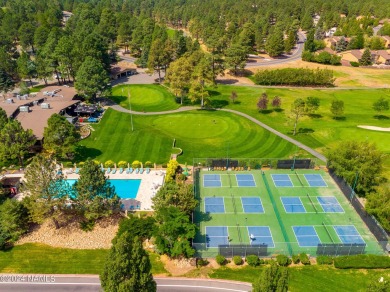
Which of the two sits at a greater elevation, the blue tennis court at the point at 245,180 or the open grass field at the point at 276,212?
the blue tennis court at the point at 245,180

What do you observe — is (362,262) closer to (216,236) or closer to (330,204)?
(330,204)

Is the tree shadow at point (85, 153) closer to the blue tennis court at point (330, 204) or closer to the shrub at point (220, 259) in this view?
the shrub at point (220, 259)

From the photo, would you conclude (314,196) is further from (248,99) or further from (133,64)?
(133,64)

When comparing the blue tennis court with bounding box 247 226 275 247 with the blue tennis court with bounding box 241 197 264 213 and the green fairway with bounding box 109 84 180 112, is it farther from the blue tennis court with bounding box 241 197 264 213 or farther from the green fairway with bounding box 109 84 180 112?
the green fairway with bounding box 109 84 180 112

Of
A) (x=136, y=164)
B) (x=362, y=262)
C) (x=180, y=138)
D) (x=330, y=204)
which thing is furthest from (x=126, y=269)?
(x=180, y=138)

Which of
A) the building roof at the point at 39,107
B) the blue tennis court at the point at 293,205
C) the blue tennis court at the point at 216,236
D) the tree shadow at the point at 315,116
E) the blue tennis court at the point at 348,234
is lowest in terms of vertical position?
the blue tennis court at the point at 348,234

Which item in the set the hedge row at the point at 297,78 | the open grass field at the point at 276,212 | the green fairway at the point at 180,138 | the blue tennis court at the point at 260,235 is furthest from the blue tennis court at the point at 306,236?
the hedge row at the point at 297,78

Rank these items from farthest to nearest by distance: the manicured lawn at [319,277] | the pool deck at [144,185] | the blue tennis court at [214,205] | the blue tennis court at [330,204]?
the pool deck at [144,185]
the blue tennis court at [330,204]
the blue tennis court at [214,205]
the manicured lawn at [319,277]
